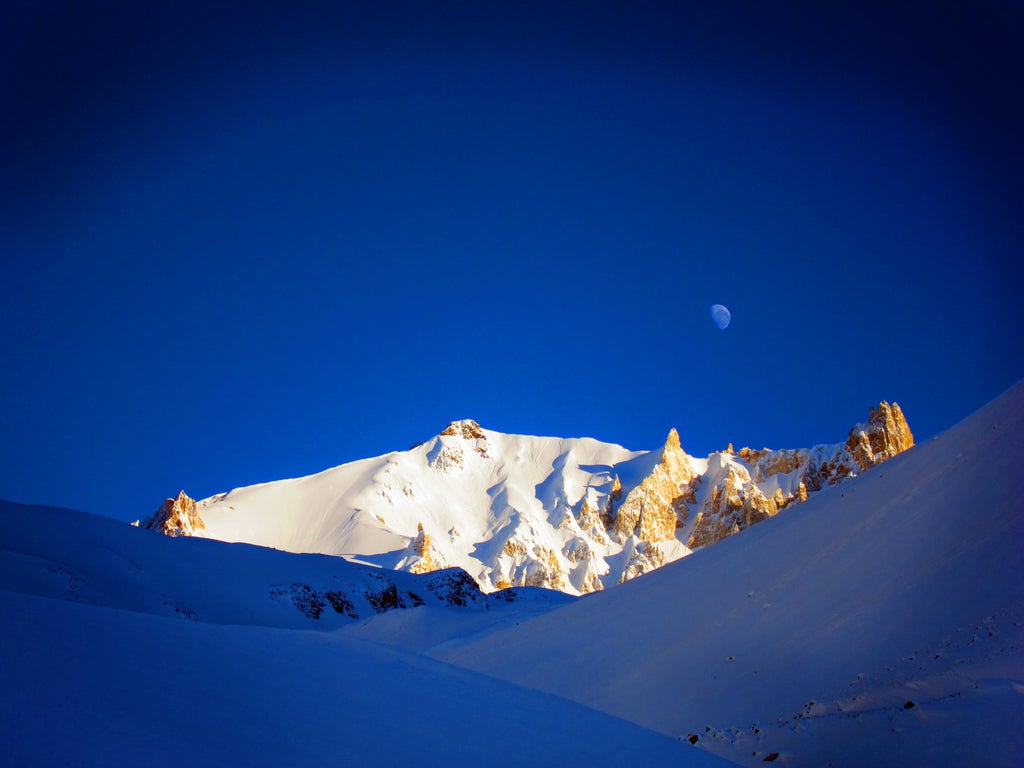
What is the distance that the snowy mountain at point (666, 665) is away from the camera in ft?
16.7

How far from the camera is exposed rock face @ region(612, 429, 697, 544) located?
173 meters

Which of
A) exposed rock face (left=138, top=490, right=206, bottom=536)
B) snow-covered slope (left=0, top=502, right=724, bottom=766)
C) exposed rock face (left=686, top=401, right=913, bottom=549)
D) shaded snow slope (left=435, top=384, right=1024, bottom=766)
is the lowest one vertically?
exposed rock face (left=686, top=401, right=913, bottom=549)

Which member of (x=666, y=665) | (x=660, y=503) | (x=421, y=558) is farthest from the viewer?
(x=660, y=503)

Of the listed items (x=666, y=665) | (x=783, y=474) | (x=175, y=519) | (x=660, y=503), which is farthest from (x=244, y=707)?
(x=783, y=474)

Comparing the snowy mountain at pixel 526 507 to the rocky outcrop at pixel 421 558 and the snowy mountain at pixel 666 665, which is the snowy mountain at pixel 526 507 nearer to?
the rocky outcrop at pixel 421 558

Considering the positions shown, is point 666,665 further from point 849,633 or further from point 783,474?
point 783,474

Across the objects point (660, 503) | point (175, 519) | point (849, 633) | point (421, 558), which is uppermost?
point (175, 519)

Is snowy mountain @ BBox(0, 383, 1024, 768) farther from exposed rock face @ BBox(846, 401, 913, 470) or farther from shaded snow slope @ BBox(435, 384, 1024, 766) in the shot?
exposed rock face @ BBox(846, 401, 913, 470)

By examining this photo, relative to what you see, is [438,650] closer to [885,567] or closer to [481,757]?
[885,567]

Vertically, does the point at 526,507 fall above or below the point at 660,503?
above

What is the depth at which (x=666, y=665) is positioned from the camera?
615 inches

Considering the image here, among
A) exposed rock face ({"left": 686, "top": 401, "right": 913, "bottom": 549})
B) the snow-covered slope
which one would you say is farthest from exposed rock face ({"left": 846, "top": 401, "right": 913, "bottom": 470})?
the snow-covered slope

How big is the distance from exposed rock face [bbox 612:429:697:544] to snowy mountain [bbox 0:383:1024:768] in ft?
486

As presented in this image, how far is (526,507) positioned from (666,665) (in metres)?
162
